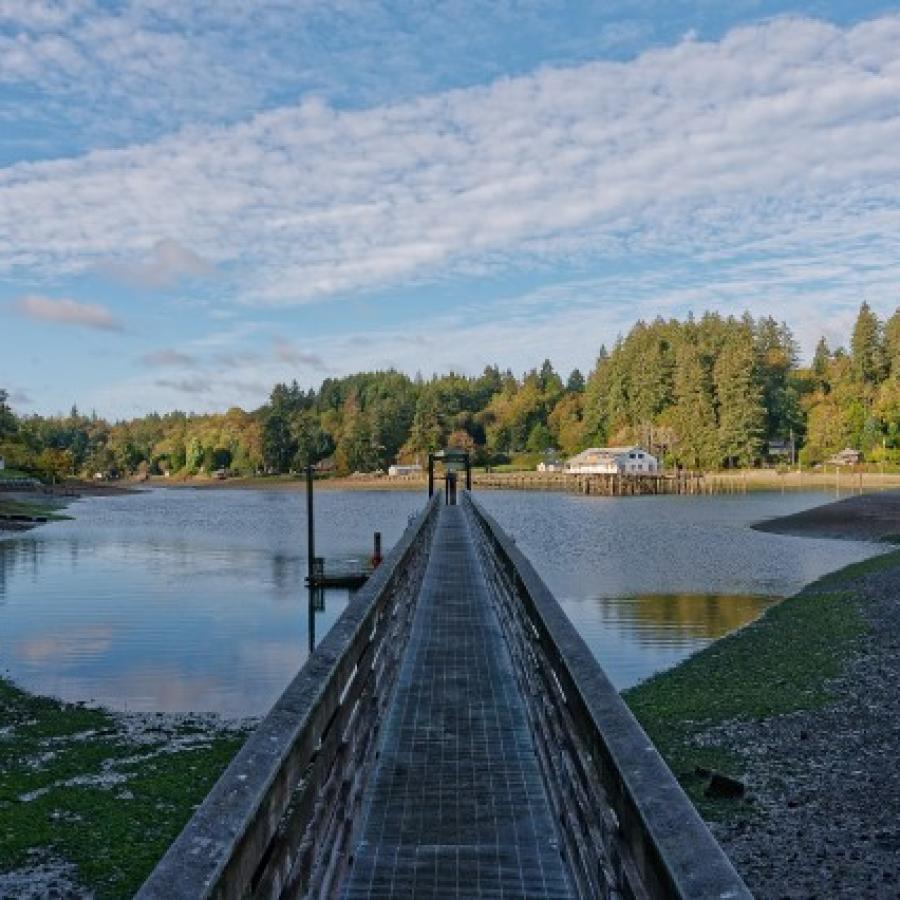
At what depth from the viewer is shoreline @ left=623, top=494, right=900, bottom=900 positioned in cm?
884

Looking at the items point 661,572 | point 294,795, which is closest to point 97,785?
point 294,795

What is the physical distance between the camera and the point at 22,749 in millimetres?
14359

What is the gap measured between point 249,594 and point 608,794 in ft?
A: 102

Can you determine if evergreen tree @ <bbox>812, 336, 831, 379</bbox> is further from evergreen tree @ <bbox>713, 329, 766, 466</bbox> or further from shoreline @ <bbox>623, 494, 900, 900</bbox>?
shoreline @ <bbox>623, 494, 900, 900</bbox>

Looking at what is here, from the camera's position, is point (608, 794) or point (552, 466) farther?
point (552, 466)

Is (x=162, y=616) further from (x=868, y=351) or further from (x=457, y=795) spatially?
(x=868, y=351)

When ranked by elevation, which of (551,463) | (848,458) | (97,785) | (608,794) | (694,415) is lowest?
(97,785)

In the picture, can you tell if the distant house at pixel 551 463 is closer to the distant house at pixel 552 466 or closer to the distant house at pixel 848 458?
the distant house at pixel 552 466

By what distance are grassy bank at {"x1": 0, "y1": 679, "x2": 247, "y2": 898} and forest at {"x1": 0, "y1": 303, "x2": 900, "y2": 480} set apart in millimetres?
74583

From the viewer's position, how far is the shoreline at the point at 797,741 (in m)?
8.84

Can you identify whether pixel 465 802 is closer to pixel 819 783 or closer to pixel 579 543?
pixel 819 783

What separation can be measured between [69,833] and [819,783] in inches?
342

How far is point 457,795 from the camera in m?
6.64

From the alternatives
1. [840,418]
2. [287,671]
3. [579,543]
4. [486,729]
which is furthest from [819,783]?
[840,418]
